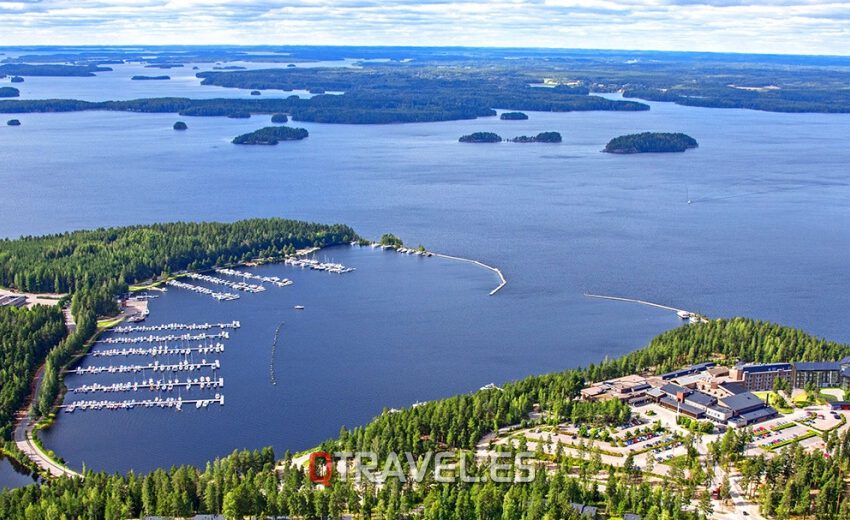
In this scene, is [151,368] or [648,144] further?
[648,144]

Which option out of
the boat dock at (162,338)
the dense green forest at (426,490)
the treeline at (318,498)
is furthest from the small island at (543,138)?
the treeline at (318,498)

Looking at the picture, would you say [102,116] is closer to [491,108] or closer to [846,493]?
[491,108]

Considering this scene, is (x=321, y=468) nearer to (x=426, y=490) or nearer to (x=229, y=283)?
(x=426, y=490)

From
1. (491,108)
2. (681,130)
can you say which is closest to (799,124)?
(681,130)

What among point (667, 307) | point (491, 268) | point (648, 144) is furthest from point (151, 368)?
point (648, 144)

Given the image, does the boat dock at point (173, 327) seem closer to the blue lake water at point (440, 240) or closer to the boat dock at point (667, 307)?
the blue lake water at point (440, 240)

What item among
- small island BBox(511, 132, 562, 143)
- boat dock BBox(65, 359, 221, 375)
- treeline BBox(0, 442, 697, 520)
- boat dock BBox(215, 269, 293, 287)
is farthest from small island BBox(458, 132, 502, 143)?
Answer: treeline BBox(0, 442, 697, 520)
